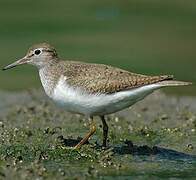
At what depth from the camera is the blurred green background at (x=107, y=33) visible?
65.0 feet

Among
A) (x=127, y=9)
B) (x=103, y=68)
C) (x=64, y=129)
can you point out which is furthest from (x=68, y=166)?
(x=127, y=9)

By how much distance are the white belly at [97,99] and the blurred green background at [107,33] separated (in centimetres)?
580

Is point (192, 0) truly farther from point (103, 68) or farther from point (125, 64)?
point (103, 68)

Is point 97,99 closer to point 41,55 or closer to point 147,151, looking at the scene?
point 147,151

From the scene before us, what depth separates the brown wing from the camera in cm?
1202

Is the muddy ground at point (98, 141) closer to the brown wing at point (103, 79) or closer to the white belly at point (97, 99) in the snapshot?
the white belly at point (97, 99)

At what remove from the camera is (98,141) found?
1343cm

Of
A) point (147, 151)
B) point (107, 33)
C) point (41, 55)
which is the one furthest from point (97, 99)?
point (107, 33)

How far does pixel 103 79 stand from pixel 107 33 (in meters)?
10.8

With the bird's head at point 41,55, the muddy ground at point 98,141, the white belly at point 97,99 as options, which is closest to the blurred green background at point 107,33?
the muddy ground at point 98,141

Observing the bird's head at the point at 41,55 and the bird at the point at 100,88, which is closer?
the bird at the point at 100,88

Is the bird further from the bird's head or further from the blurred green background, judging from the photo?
the blurred green background

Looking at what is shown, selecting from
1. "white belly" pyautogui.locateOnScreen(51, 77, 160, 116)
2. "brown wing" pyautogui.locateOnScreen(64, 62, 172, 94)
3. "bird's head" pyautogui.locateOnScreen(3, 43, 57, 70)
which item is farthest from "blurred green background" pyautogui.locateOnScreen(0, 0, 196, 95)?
"white belly" pyautogui.locateOnScreen(51, 77, 160, 116)

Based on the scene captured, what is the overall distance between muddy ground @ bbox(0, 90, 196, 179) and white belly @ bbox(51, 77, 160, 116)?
620 millimetres
